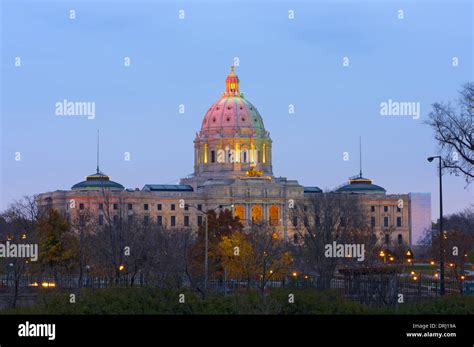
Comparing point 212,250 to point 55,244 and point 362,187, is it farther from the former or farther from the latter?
point 362,187

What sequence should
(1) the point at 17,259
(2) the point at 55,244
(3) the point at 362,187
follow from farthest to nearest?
1. (3) the point at 362,187
2. (2) the point at 55,244
3. (1) the point at 17,259

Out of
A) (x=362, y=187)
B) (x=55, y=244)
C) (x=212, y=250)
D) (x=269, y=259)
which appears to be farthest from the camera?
(x=362, y=187)

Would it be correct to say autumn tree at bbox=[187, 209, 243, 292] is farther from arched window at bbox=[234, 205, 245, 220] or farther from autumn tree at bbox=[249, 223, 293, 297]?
arched window at bbox=[234, 205, 245, 220]

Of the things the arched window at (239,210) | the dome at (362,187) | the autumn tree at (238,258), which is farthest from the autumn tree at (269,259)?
the dome at (362,187)

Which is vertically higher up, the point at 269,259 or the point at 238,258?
the point at 238,258

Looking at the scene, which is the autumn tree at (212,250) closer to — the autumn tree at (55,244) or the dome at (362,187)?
the autumn tree at (55,244)

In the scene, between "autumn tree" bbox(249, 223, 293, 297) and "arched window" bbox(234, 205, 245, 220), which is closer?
"autumn tree" bbox(249, 223, 293, 297)

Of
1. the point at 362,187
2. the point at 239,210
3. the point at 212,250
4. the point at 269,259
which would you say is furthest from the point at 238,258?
the point at 362,187

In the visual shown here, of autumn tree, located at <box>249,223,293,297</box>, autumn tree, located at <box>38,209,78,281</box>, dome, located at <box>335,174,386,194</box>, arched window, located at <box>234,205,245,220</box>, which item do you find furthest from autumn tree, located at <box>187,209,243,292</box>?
dome, located at <box>335,174,386,194</box>

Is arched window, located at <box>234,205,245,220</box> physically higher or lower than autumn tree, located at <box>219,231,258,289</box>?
higher

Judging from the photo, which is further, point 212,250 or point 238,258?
point 212,250
